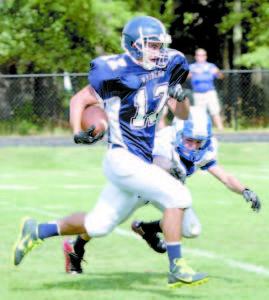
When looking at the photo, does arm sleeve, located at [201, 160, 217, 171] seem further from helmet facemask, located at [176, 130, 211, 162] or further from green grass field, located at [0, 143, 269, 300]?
green grass field, located at [0, 143, 269, 300]

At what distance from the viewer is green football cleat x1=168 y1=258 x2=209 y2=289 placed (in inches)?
193

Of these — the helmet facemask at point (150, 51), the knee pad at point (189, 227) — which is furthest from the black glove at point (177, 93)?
the knee pad at point (189, 227)

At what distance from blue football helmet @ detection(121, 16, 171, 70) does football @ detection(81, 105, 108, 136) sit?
16.3 inches

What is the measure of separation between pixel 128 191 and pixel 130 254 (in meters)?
1.36

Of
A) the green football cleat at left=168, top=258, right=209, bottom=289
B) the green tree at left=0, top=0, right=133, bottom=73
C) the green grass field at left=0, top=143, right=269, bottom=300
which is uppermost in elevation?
the green tree at left=0, top=0, right=133, bottom=73

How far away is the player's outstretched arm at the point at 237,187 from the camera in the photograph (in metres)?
5.60

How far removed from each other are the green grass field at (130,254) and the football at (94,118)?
1066mm

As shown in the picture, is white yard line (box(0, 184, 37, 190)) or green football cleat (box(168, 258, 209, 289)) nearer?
green football cleat (box(168, 258, 209, 289))

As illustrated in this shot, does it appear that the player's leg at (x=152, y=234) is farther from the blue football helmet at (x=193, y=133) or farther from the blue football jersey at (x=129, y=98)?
the blue football jersey at (x=129, y=98)

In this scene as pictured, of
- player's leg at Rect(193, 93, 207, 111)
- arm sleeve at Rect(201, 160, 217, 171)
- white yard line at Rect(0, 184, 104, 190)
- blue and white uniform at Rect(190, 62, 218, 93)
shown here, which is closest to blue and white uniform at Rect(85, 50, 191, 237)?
arm sleeve at Rect(201, 160, 217, 171)

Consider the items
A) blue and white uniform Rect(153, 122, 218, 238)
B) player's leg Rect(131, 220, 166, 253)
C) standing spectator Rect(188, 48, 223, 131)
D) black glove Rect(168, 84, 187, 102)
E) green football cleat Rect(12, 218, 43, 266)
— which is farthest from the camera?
standing spectator Rect(188, 48, 223, 131)

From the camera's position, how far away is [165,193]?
4965mm

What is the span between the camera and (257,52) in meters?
20.4

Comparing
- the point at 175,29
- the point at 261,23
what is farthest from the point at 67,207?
the point at 175,29
